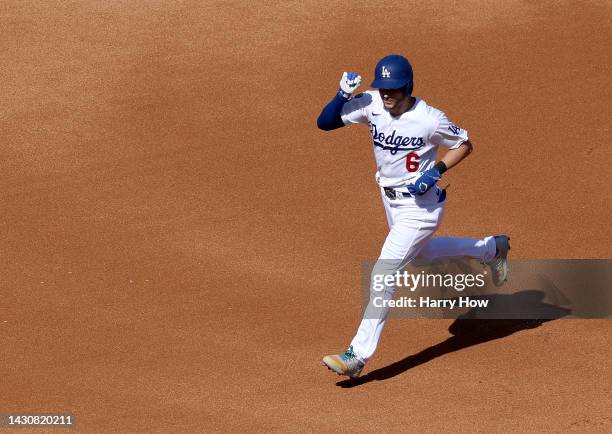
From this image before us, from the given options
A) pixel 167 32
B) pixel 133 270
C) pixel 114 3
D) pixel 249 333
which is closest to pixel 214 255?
pixel 133 270

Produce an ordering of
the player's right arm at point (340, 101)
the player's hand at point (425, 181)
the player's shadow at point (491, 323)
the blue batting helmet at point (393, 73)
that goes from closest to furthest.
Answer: the blue batting helmet at point (393, 73)
the player's hand at point (425, 181)
the player's right arm at point (340, 101)
the player's shadow at point (491, 323)

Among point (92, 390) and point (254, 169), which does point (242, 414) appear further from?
point (254, 169)

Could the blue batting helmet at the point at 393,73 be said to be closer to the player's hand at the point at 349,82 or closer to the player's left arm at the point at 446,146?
the player's hand at the point at 349,82

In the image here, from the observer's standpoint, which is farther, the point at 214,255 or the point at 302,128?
the point at 302,128

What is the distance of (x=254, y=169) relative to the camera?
15.0m

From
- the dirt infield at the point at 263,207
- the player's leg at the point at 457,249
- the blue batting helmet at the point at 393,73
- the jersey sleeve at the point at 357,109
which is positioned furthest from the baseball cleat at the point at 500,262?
the blue batting helmet at the point at 393,73

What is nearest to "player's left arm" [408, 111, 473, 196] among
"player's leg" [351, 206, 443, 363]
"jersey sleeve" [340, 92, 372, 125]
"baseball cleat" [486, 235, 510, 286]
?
"player's leg" [351, 206, 443, 363]

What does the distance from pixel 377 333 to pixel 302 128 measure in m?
5.63

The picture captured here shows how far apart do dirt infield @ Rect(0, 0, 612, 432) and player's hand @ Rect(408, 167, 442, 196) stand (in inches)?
65.0

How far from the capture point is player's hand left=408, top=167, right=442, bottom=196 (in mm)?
10508

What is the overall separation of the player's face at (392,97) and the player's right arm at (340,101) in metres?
0.25

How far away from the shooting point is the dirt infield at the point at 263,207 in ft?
34.8
